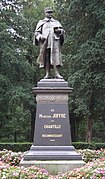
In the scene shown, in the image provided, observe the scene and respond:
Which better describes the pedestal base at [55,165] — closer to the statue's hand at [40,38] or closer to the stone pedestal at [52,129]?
the stone pedestal at [52,129]

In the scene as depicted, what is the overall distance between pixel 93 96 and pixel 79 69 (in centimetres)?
193

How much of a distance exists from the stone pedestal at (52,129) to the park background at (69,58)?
32.9 feet

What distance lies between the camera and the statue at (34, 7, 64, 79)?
441 inches

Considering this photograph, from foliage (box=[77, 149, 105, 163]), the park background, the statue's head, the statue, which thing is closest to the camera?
the statue

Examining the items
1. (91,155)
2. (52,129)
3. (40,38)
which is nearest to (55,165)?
(52,129)

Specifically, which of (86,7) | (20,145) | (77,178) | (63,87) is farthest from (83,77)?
(77,178)

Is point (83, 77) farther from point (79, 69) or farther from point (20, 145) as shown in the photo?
point (20, 145)

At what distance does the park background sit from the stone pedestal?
10.0m

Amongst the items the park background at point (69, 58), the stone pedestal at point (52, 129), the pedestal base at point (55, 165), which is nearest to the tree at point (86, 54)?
the park background at point (69, 58)

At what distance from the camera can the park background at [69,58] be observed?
21281 mm

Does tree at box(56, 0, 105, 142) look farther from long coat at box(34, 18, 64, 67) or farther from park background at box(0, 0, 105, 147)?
long coat at box(34, 18, 64, 67)

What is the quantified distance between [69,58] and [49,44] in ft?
37.6

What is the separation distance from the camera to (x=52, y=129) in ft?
34.1

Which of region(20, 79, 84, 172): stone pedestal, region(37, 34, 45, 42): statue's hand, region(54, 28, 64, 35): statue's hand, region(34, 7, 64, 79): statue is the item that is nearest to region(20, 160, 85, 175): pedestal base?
region(20, 79, 84, 172): stone pedestal
